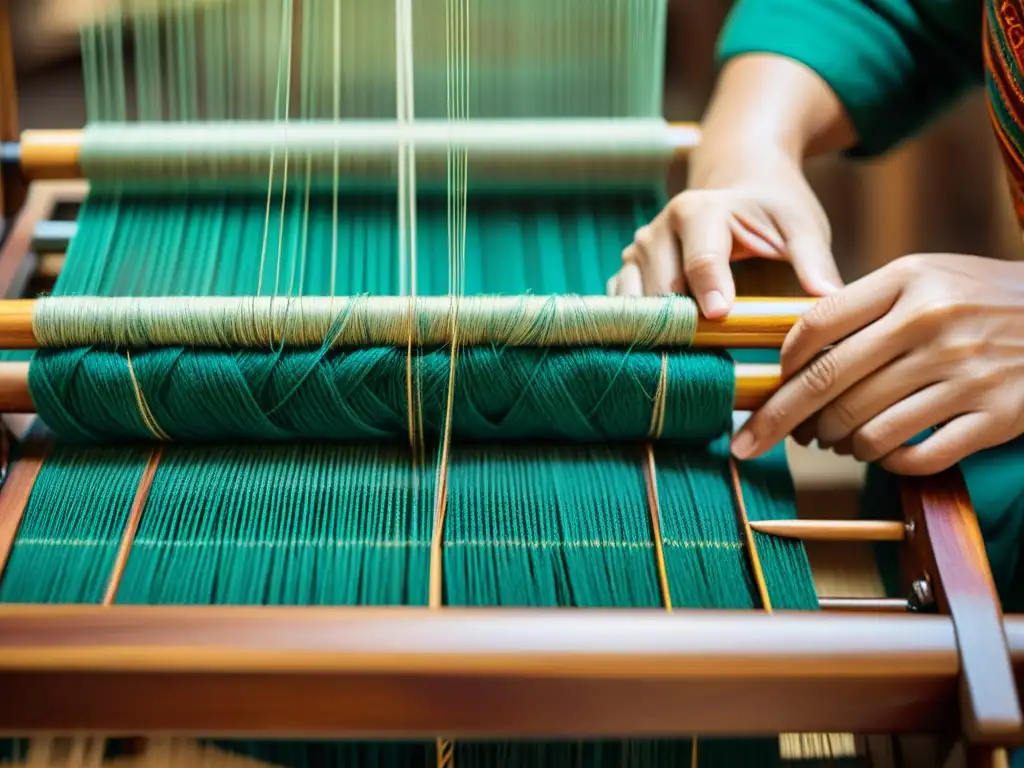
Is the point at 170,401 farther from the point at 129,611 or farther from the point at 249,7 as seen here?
the point at 249,7

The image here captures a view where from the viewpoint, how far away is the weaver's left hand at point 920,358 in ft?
2.17

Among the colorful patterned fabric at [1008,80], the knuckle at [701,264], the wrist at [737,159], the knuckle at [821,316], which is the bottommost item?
Result: the knuckle at [821,316]

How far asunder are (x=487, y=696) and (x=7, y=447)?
0.46 metres

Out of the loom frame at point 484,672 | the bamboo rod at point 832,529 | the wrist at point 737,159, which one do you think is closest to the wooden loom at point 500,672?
the loom frame at point 484,672

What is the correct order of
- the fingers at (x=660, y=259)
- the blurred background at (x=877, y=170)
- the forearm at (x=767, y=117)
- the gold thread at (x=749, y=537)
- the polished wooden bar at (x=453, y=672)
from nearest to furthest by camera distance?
the polished wooden bar at (x=453, y=672) < the gold thread at (x=749, y=537) < the fingers at (x=660, y=259) < the forearm at (x=767, y=117) < the blurred background at (x=877, y=170)

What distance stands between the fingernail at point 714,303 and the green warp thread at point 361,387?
37 millimetres

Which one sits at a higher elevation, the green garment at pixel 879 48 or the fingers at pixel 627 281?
the green garment at pixel 879 48

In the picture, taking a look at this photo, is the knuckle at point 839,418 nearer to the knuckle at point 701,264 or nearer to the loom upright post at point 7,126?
the knuckle at point 701,264

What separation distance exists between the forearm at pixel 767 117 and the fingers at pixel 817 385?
250mm

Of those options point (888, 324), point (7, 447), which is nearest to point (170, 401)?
point (7, 447)

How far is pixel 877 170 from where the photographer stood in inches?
54.7

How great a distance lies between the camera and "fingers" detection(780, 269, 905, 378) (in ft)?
2.19

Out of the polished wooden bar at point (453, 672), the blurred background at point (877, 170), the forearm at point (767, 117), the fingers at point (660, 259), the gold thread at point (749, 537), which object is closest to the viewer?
the polished wooden bar at point (453, 672)

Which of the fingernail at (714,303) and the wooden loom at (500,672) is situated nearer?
the wooden loom at (500,672)
